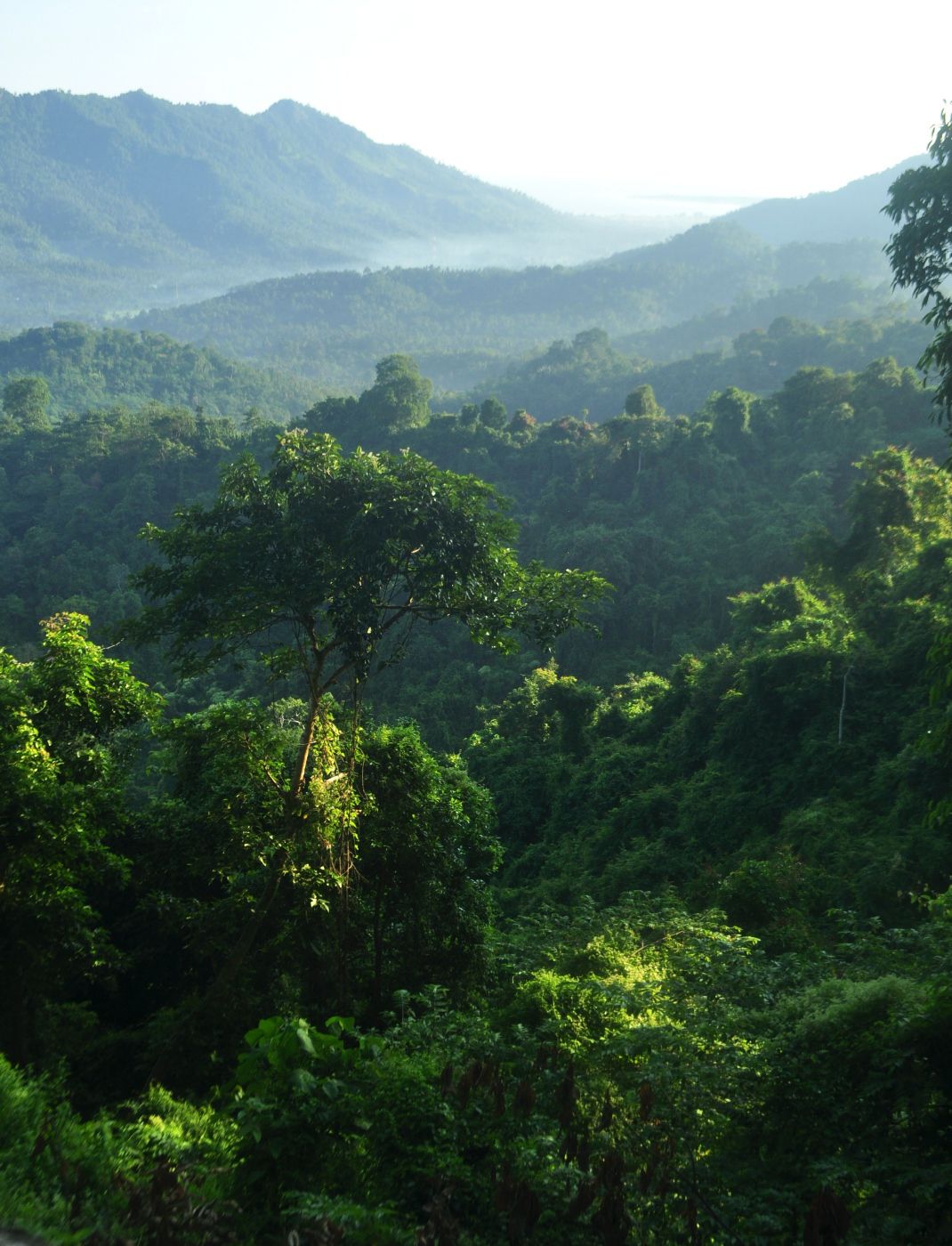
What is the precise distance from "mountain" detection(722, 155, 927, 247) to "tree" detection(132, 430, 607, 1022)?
161599 mm

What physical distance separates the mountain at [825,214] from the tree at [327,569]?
162 meters

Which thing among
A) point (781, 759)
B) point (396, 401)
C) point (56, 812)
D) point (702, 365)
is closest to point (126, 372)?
point (396, 401)

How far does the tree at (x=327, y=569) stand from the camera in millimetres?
6910

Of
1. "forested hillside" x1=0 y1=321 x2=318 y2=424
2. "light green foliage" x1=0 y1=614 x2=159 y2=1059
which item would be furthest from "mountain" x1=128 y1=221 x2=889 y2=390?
"light green foliage" x1=0 y1=614 x2=159 y2=1059

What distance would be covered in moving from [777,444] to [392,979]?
35947mm

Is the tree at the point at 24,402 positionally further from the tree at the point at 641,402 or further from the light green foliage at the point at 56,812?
the light green foliage at the point at 56,812

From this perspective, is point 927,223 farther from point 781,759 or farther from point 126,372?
point 126,372

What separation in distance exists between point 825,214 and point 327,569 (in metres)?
195

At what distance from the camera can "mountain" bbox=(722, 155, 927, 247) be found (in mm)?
158000

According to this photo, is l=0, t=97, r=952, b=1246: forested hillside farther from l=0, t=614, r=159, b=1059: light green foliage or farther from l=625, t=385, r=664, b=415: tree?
l=625, t=385, r=664, b=415: tree

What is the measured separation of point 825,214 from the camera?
17562 centimetres

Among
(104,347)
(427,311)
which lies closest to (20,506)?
(104,347)

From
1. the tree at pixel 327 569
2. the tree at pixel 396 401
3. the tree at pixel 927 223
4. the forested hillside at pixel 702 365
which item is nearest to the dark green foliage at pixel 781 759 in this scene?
the tree at pixel 927 223

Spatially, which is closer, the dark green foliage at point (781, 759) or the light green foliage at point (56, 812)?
the light green foliage at point (56, 812)
